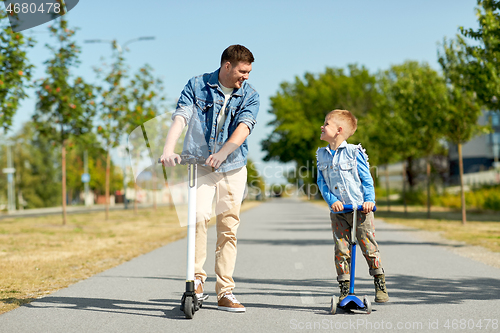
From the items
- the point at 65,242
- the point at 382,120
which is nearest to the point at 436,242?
the point at 65,242

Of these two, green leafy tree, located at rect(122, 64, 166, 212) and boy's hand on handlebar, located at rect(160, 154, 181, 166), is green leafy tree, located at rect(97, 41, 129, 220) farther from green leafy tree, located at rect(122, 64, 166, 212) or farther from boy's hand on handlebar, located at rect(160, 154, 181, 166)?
boy's hand on handlebar, located at rect(160, 154, 181, 166)

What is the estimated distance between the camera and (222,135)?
475 cm

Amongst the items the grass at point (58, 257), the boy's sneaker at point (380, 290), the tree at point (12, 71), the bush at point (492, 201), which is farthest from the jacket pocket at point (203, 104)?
the bush at point (492, 201)

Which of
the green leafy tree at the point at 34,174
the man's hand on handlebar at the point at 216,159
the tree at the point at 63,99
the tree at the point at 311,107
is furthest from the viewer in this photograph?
the green leafy tree at the point at 34,174

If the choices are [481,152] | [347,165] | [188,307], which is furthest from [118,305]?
[481,152]

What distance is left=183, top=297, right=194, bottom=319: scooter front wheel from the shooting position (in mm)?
4469

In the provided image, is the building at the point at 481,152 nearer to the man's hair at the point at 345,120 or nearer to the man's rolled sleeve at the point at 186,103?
the man's hair at the point at 345,120

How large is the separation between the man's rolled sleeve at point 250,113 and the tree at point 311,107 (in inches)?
1878

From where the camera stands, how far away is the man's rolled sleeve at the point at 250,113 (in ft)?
15.4

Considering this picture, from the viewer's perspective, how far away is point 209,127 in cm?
477

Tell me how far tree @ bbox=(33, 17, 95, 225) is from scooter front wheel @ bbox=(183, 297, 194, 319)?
12948 mm

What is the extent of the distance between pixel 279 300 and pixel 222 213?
1.18m

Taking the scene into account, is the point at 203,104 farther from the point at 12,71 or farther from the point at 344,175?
the point at 12,71

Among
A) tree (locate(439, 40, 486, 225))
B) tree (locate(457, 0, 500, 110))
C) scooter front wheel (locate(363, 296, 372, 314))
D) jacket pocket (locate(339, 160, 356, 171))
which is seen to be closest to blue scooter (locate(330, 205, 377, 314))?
scooter front wheel (locate(363, 296, 372, 314))
